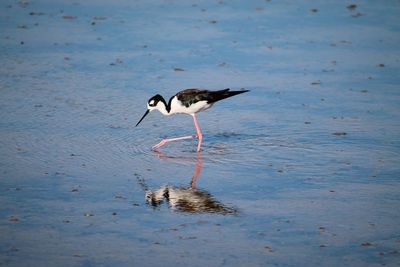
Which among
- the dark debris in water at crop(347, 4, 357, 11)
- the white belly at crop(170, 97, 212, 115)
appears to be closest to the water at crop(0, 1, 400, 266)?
the dark debris in water at crop(347, 4, 357, 11)

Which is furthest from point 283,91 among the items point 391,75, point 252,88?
point 391,75

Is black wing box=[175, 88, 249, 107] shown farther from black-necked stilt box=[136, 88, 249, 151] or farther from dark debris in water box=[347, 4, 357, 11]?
dark debris in water box=[347, 4, 357, 11]

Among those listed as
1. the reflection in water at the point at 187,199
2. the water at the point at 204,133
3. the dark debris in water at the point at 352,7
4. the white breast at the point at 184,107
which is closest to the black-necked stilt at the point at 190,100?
the white breast at the point at 184,107

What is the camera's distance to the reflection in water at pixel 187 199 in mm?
8758

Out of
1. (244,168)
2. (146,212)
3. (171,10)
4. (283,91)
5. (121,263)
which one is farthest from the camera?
(171,10)

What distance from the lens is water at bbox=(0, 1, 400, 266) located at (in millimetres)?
7925

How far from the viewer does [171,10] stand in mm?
18797

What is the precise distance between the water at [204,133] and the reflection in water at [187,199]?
3 centimetres

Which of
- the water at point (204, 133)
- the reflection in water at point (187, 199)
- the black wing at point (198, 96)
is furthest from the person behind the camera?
the black wing at point (198, 96)

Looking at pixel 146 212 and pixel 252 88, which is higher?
pixel 252 88

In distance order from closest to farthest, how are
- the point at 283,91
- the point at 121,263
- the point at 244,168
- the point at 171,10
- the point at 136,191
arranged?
1. the point at 121,263
2. the point at 136,191
3. the point at 244,168
4. the point at 283,91
5. the point at 171,10

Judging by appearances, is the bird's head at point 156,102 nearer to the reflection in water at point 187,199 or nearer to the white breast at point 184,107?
the white breast at point 184,107

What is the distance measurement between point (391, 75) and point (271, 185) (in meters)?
5.61

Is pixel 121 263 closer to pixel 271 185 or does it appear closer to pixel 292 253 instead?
pixel 292 253
